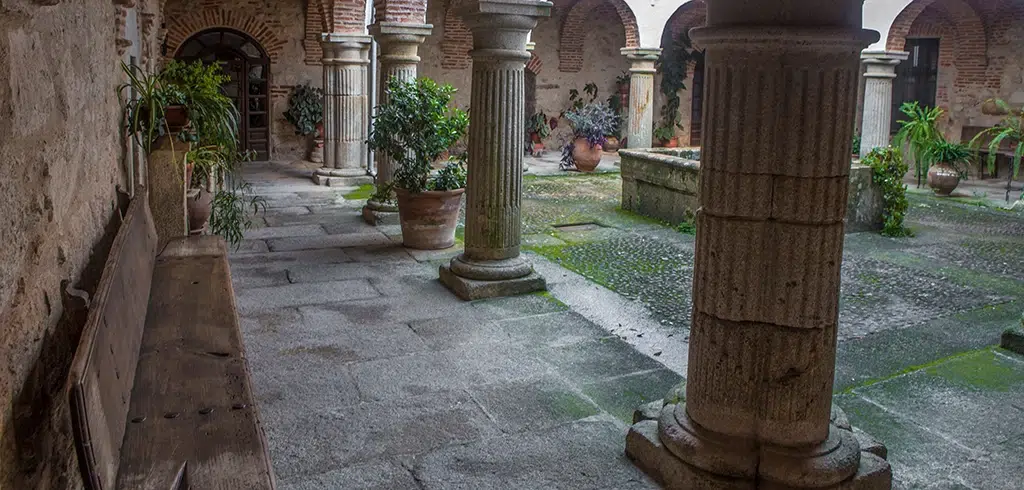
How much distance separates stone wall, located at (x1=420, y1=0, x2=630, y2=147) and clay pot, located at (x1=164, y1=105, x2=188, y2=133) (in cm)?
1076

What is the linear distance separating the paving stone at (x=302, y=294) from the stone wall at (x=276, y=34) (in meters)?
8.50

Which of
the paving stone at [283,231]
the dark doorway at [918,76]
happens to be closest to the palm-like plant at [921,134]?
the dark doorway at [918,76]

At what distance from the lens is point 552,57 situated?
673 inches

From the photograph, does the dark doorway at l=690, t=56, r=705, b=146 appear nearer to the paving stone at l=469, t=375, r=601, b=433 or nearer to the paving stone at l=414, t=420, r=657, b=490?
the paving stone at l=469, t=375, r=601, b=433

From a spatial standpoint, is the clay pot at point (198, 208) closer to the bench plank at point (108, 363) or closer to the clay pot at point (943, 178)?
the bench plank at point (108, 363)

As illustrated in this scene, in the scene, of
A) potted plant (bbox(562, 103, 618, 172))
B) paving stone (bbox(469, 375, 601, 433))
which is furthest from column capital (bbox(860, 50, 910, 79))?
paving stone (bbox(469, 375, 601, 433))

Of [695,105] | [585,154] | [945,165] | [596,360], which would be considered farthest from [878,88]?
[596,360]

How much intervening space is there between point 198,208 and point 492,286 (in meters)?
2.35

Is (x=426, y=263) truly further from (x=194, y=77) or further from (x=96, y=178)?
(x=96, y=178)

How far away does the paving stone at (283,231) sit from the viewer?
7750mm

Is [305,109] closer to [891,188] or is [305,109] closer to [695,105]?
[695,105]

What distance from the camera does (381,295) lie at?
18.8ft

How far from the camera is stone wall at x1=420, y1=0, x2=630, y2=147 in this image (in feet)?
51.5

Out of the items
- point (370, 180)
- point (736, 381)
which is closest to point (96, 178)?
point (736, 381)
